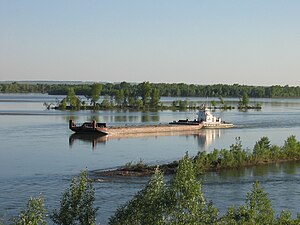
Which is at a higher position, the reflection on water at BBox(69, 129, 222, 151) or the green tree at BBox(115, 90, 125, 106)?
the green tree at BBox(115, 90, 125, 106)

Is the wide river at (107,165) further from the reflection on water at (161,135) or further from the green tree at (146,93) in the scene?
the green tree at (146,93)

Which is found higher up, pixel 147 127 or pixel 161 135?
pixel 147 127

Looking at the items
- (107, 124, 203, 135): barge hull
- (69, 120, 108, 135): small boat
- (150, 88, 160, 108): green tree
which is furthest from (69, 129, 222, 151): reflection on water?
(150, 88, 160, 108): green tree

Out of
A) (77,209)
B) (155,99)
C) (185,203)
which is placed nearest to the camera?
(185,203)

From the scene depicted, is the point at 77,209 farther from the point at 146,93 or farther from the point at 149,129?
the point at 146,93

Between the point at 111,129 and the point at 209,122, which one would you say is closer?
the point at 111,129

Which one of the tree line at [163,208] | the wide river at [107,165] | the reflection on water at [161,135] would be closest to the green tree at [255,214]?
the tree line at [163,208]

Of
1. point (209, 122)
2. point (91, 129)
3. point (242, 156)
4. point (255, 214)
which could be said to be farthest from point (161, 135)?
point (255, 214)

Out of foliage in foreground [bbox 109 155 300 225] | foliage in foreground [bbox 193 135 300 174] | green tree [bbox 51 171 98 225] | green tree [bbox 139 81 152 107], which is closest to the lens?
foliage in foreground [bbox 109 155 300 225]

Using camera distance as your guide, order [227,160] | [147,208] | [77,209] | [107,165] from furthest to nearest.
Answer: [107,165], [227,160], [77,209], [147,208]

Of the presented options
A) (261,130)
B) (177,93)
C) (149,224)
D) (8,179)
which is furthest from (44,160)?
(177,93)

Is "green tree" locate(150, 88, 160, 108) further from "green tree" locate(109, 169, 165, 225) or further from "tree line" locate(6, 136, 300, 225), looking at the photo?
"green tree" locate(109, 169, 165, 225)

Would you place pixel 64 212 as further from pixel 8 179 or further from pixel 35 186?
pixel 8 179

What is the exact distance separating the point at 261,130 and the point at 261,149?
87.3ft
